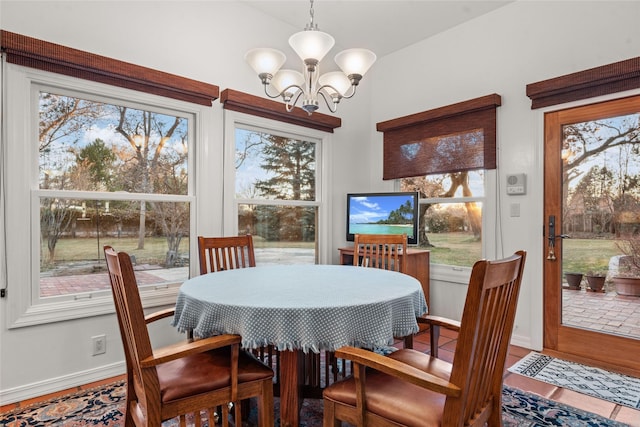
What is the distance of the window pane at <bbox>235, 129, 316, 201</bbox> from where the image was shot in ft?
11.2

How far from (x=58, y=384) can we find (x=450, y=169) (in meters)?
3.56

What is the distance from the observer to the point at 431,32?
377 cm

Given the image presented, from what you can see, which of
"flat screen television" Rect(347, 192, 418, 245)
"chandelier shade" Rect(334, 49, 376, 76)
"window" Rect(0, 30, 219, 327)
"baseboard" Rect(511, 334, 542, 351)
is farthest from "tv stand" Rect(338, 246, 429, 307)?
"chandelier shade" Rect(334, 49, 376, 76)

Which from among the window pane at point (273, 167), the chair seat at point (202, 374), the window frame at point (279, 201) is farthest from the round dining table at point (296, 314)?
the window pane at point (273, 167)

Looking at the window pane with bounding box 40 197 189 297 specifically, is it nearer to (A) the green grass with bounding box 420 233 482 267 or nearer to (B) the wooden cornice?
(B) the wooden cornice

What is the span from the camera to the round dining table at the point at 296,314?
1.43 metres

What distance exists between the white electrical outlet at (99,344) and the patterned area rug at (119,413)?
0.27 metres

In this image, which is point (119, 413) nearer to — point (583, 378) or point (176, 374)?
point (176, 374)

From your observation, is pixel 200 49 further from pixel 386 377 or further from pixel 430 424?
pixel 430 424

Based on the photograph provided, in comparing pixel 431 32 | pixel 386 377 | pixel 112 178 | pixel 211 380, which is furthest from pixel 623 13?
pixel 112 178

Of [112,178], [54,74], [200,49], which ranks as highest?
[200,49]

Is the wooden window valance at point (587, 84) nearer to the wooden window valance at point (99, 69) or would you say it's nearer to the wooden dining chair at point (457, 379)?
the wooden dining chair at point (457, 379)

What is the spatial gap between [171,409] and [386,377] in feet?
2.70

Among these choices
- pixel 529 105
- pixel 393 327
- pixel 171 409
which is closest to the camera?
pixel 171 409
